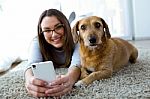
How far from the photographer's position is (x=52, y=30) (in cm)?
177

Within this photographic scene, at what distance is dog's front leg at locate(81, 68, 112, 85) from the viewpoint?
5.08 feet

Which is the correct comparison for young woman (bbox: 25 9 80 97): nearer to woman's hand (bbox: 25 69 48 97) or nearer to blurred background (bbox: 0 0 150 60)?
woman's hand (bbox: 25 69 48 97)

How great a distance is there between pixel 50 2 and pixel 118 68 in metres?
2.00

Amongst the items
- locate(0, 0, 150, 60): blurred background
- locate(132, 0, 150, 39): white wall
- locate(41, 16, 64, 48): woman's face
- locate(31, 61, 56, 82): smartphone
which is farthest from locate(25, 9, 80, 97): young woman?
locate(132, 0, 150, 39): white wall

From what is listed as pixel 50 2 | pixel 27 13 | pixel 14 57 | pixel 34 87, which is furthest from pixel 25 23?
pixel 34 87

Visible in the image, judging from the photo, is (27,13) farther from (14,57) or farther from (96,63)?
(96,63)

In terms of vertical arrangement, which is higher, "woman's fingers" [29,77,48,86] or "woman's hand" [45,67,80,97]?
"woman's fingers" [29,77,48,86]

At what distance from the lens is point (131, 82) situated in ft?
5.02

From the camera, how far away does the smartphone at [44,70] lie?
132 cm

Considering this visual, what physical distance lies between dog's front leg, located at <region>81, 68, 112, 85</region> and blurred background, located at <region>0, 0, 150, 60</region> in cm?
168

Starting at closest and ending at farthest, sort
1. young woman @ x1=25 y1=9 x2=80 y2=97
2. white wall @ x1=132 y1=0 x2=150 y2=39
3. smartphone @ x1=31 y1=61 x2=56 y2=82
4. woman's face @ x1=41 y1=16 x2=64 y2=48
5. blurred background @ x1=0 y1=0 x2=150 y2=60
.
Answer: smartphone @ x1=31 y1=61 x2=56 y2=82 < young woman @ x1=25 y1=9 x2=80 y2=97 < woman's face @ x1=41 y1=16 x2=64 y2=48 < blurred background @ x1=0 y1=0 x2=150 y2=60 < white wall @ x1=132 y1=0 x2=150 y2=39

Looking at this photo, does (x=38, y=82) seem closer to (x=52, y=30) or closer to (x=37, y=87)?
(x=37, y=87)

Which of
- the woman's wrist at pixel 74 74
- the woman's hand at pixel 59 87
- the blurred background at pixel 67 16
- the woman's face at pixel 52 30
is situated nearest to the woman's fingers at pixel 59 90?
the woman's hand at pixel 59 87

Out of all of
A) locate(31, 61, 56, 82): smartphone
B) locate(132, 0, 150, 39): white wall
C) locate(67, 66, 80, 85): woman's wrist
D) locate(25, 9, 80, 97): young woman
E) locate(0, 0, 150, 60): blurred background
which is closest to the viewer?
locate(31, 61, 56, 82): smartphone
